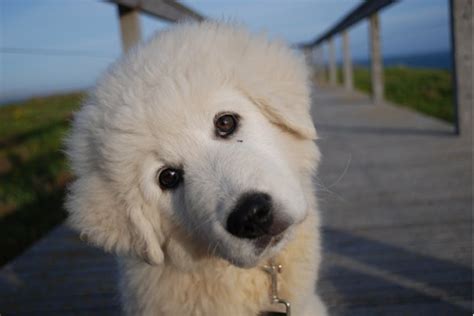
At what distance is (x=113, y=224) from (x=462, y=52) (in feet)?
13.8

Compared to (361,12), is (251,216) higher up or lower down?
lower down

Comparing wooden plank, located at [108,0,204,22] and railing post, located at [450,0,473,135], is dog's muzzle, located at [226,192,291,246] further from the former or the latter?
railing post, located at [450,0,473,135]

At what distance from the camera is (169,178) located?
1.86 m

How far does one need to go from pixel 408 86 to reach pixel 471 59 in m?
11.2

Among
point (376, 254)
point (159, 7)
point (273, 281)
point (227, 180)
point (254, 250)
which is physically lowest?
point (376, 254)

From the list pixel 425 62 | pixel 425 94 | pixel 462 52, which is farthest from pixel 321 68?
pixel 425 62

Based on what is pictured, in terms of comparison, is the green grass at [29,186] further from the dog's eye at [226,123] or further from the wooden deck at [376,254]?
the dog's eye at [226,123]

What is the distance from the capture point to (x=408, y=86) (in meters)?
15.6

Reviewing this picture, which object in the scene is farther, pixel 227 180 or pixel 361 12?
pixel 361 12

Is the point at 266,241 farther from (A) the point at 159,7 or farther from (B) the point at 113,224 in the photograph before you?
(A) the point at 159,7

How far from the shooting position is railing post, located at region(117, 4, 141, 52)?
15.2ft

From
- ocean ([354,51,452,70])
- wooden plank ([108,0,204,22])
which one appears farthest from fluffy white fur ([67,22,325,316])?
ocean ([354,51,452,70])

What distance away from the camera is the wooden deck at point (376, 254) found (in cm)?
257

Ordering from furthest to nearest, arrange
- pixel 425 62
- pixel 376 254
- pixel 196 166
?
1. pixel 425 62
2. pixel 376 254
3. pixel 196 166
